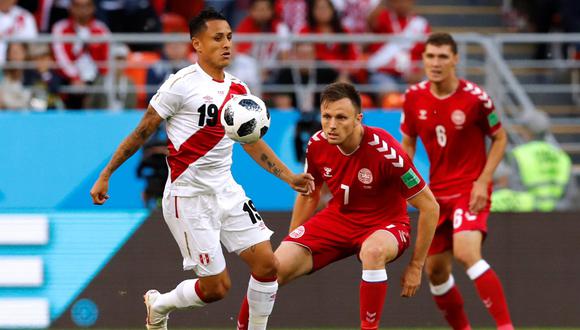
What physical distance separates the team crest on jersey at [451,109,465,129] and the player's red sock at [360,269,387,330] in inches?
72.8

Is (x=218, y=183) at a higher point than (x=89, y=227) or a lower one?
higher


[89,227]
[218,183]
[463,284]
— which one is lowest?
[463,284]

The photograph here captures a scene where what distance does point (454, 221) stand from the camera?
29.0ft

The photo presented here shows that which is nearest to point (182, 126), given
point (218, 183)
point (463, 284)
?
point (218, 183)

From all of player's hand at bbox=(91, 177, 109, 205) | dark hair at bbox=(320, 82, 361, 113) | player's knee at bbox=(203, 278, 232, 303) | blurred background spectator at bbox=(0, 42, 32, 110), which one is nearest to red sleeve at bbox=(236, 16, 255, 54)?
blurred background spectator at bbox=(0, 42, 32, 110)

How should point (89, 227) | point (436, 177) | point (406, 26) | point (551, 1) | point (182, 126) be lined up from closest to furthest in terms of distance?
point (182, 126) → point (436, 177) → point (89, 227) → point (406, 26) → point (551, 1)

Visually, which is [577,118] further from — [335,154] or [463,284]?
[335,154]

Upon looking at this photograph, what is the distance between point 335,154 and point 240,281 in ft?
8.65

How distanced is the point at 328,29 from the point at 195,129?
6.08 metres

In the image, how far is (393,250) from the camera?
7.73 m

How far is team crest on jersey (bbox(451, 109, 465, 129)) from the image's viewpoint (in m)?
9.02

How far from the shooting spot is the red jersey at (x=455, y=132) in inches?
355

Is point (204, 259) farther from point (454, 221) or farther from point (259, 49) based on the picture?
point (259, 49)

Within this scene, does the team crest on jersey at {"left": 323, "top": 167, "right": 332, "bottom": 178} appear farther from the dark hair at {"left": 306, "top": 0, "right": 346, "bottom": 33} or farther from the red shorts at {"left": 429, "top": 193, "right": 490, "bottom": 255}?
the dark hair at {"left": 306, "top": 0, "right": 346, "bottom": 33}
